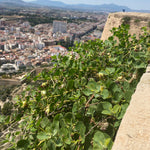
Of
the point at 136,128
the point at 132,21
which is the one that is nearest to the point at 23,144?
the point at 136,128

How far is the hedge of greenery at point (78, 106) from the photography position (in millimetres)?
629

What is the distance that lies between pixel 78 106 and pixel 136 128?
363 mm

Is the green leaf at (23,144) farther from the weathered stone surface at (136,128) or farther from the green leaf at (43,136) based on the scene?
the weathered stone surface at (136,128)

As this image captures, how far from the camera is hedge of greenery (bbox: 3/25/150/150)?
629mm

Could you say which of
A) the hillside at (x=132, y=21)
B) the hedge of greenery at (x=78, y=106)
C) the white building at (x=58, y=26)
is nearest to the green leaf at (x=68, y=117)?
the hedge of greenery at (x=78, y=106)

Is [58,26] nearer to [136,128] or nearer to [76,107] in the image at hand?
[76,107]

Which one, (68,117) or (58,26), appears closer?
(68,117)

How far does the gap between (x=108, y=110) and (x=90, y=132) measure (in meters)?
0.14

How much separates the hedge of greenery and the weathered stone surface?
53mm

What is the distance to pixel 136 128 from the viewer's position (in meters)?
0.47

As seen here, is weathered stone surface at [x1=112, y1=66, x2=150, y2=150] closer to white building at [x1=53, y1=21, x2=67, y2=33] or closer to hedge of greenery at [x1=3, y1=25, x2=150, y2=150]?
hedge of greenery at [x1=3, y1=25, x2=150, y2=150]

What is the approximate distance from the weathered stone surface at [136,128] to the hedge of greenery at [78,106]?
5 centimetres

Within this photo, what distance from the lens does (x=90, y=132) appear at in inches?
28.2

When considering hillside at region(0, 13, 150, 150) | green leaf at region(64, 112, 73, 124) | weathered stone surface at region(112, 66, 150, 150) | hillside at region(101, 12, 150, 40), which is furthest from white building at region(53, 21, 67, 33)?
weathered stone surface at region(112, 66, 150, 150)
